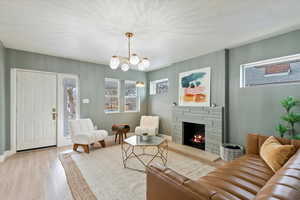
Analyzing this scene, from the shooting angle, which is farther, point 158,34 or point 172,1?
point 158,34

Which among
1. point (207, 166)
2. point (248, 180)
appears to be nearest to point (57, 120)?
point (207, 166)

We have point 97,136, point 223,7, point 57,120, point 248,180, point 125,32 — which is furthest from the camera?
point 57,120

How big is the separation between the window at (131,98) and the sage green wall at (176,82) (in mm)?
591

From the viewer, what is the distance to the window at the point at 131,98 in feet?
18.2

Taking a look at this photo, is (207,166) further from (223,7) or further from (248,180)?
(223,7)

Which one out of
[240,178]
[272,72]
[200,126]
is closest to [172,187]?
[240,178]

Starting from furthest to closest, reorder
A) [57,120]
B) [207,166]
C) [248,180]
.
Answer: [57,120], [207,166], [248,180]

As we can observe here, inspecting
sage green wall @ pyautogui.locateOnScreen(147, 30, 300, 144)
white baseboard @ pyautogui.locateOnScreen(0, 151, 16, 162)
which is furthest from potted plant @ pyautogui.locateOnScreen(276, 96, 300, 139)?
white baseboard @ pyautogui.locateOnScreen(0, 151, 16, 162)

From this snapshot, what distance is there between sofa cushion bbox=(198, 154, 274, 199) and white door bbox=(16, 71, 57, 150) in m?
4.17

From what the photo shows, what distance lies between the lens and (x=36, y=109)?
12.4 feet

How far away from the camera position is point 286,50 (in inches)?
103

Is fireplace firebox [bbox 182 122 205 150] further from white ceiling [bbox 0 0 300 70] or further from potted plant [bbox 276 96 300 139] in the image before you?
white ceiling [bbox 0 0 300 70]

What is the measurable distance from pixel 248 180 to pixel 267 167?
0.55m

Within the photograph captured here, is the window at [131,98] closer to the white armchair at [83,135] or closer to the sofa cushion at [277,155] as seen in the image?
the white armchair at [83,135]
